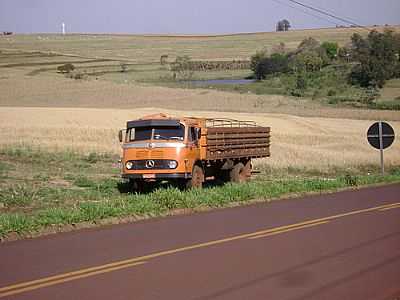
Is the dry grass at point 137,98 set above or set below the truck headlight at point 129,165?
above

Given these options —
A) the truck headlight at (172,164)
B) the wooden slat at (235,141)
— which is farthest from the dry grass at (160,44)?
the truck headlight at (172,164)

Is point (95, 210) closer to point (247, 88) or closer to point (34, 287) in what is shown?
point (34, 287)

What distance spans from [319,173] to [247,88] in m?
63.7

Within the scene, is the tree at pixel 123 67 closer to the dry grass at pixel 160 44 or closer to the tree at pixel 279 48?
the dry grass at pixel 160 44

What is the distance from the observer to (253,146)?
30.3 metres

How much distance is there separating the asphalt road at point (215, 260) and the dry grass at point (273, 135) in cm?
2129

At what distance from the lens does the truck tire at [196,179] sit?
80.4ft

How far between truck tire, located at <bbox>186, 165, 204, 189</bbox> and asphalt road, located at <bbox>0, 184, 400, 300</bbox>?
6.96 meters

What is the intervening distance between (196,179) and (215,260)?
13793mm

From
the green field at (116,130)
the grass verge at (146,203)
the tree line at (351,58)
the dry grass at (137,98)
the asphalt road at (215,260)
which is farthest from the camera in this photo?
the tree line at (351,58)

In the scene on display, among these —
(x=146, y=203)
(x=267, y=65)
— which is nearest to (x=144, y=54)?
(x=267, y=65)

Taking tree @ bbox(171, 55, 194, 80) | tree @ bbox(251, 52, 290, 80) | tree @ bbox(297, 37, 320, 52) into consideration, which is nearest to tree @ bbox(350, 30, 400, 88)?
tree @ bbox(251, 52, 290, 80)

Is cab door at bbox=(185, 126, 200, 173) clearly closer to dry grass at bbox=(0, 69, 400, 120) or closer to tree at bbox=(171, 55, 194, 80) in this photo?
dry grass at bbox=(0, 69, 400, 120)

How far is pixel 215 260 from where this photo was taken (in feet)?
37.2
